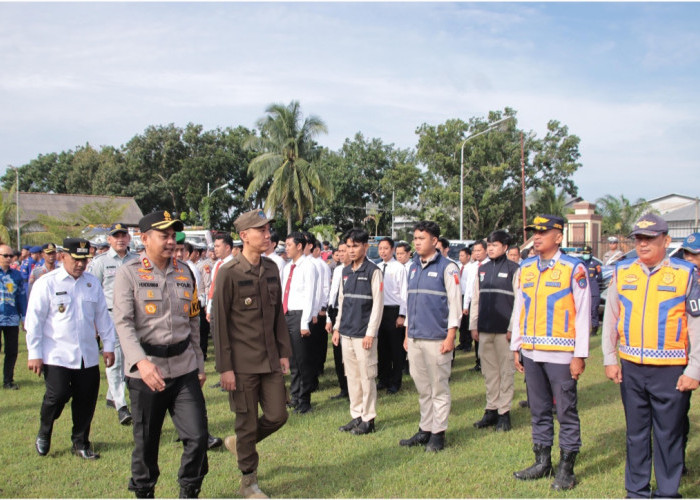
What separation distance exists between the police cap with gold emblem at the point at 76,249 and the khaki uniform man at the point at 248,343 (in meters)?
1.92

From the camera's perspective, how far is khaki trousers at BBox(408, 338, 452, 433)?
5508 mm

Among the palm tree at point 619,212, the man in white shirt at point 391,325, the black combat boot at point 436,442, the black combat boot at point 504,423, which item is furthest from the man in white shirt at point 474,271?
the palm tree at point 619,212

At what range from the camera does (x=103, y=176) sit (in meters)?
47.0

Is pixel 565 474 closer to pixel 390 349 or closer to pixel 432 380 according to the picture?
pixel 432 380

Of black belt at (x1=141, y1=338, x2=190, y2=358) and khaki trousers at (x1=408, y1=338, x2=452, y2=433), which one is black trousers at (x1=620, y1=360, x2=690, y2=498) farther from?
black belt at (x1=141, y1=338, x2=190, y2=358)

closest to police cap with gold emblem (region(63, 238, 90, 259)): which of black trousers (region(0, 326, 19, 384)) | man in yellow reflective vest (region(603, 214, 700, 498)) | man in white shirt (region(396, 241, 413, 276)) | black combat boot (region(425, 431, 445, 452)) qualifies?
black combat boot (region(425, 431, 445, 452))

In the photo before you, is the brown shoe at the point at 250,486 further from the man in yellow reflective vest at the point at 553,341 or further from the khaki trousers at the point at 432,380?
the man in yellow reflective vest at the point at 553,341

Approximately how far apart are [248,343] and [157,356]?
69 cm

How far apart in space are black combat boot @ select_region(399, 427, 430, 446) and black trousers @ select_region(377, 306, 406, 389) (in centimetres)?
242

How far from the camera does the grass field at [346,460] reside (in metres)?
4.53

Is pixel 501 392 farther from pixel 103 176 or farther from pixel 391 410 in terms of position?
pixel 103 176

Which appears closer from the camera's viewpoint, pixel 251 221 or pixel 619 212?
pixel 251 221

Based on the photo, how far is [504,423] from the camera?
20.2 ft

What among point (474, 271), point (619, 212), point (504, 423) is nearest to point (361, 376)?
point (504, 423)
